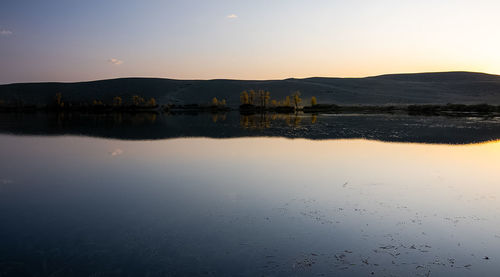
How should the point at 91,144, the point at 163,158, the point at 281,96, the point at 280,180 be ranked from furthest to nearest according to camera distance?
the point at 281,96
the point at 91,144
the point at 163,158
the point at 280,180

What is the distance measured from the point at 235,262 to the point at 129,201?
18.7 feet

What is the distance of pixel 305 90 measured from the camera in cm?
13950

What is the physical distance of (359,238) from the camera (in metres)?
8.65

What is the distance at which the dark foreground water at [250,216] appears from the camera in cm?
735

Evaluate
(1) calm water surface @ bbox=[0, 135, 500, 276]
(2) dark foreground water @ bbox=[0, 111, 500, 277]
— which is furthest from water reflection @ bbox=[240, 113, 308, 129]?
(1) calm water surface @ bbox=[0, 135, 500, 276]

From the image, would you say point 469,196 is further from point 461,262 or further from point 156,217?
point 156,217

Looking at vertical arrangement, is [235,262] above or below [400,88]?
below

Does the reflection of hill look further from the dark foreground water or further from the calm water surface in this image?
the dark foreground water

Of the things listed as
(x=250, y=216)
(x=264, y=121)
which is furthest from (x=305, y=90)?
(x=250, y=216)

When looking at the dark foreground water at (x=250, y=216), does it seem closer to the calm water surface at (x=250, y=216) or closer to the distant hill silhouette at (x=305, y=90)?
the calm water surface at (x=250, y=216)

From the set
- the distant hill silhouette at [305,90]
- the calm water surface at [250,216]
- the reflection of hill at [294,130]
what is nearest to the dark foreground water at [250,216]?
the calm water surface at [250,216]

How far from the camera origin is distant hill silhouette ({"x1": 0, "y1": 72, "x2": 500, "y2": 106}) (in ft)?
410

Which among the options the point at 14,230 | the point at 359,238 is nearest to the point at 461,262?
the point at 359,238

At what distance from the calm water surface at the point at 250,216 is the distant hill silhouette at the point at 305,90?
343 feet
